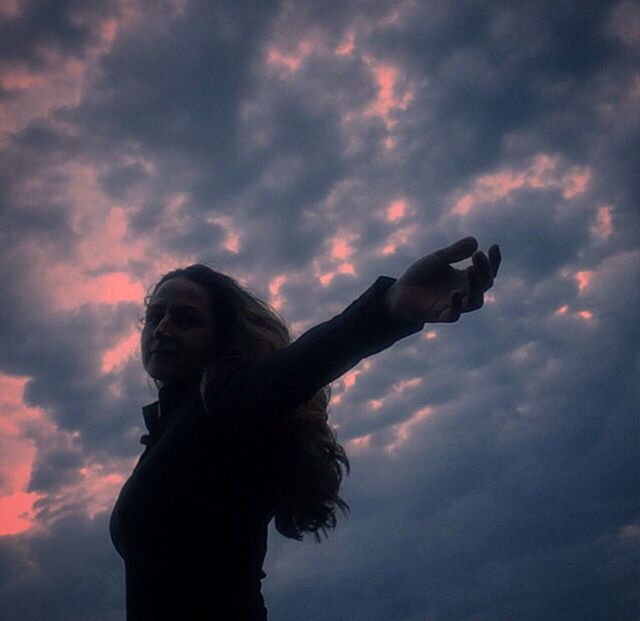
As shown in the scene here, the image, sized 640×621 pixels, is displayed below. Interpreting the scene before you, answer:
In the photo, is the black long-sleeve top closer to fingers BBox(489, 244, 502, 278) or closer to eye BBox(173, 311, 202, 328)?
fingers BBox(489, 244, 502, 278)

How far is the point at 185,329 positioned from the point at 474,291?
2.25 m

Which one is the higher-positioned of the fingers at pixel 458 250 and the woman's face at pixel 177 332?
the woman's face at pixel 177 332

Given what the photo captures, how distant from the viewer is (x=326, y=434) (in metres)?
3.39

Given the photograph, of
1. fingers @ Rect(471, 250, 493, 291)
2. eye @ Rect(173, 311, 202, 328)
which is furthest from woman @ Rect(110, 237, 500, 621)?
eye @ Rect(173, 311, 202, 328)

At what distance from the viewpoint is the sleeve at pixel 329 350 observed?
2.03m

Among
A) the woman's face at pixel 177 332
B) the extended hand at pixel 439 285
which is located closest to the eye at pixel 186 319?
the woman's face at pixel 177 332

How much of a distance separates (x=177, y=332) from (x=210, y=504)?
4.62ft

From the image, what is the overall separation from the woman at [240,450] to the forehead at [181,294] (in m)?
0.32

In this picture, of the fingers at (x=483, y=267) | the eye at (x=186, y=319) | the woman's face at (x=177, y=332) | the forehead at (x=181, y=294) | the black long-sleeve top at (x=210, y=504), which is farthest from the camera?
the forehead at (x=181, y=294)

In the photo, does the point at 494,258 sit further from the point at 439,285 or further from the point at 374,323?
the point at 374,323

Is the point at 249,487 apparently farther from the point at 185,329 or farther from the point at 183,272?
the point at 183,272

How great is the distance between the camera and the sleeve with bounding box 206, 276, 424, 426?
2027mm

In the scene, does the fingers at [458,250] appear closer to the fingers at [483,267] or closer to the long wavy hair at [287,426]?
the fingers at [483,267]

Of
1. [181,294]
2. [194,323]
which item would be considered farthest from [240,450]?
[181,294]
